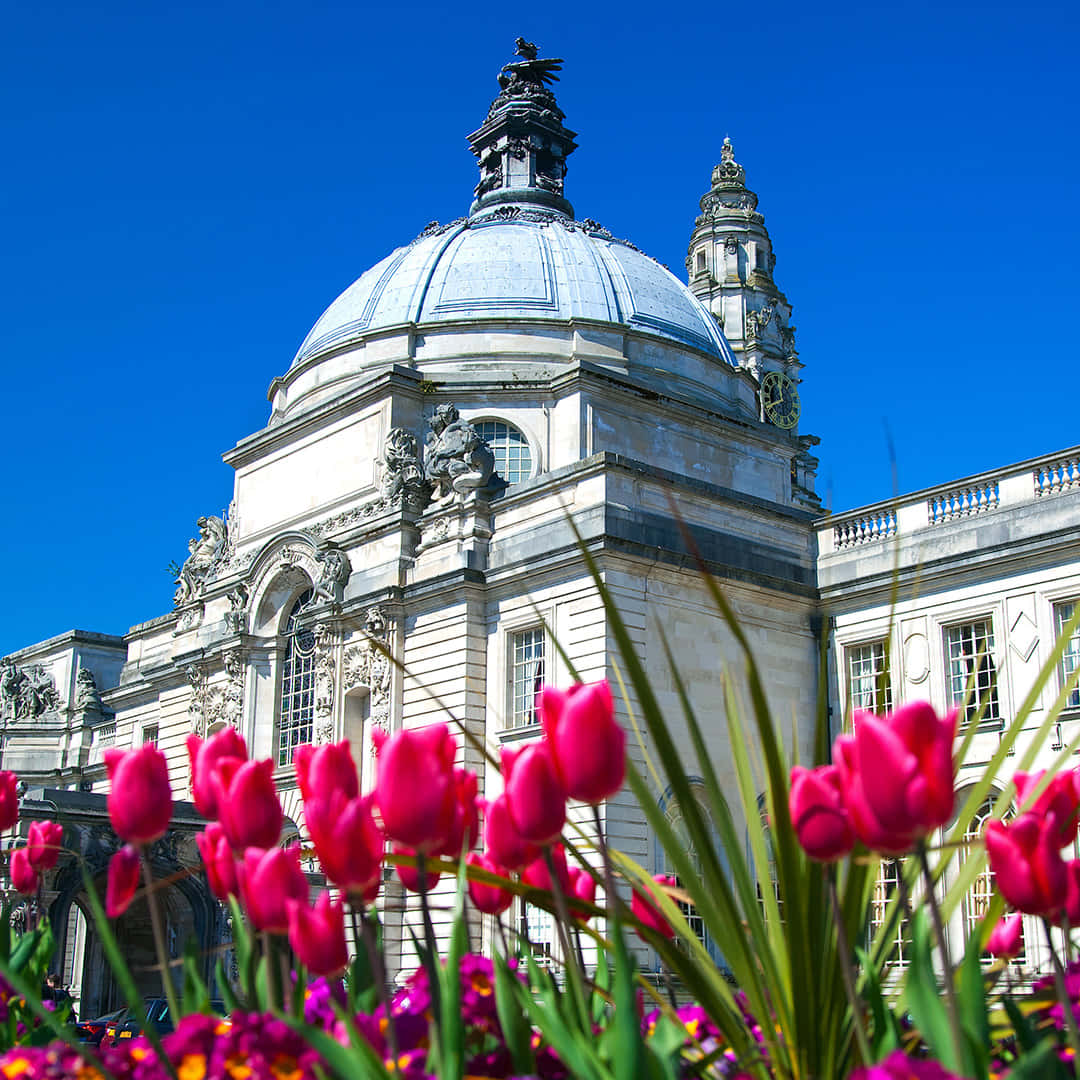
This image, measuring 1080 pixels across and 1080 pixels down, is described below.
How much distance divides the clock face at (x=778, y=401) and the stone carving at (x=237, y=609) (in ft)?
102

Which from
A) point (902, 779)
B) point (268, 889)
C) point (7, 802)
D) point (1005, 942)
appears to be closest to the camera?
point (902, 779)

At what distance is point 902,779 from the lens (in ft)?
12.4

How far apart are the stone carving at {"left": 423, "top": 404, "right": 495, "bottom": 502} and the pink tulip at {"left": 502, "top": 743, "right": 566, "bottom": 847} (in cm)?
2419

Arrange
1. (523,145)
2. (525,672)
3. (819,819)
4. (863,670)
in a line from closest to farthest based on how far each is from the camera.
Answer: (819,819) < (525,672) < (863,670) < (523,145)

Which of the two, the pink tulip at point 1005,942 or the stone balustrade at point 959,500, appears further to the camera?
the stone balustrade at point 959,500

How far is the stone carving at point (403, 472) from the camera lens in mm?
29625

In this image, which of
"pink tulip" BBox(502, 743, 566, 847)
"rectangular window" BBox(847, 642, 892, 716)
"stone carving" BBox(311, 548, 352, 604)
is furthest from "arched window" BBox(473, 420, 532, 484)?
"pink tulip" BBox(502, 743, 566, 847)

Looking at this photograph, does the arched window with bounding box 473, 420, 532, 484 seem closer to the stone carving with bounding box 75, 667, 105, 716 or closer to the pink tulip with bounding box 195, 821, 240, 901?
the stone carving with bounding box 75, 667, 105, 716

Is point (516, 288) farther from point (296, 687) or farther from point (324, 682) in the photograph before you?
point (324, 682)

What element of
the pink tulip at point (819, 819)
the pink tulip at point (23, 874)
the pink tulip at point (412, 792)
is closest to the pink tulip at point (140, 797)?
the pink tulip at point (412, 792)

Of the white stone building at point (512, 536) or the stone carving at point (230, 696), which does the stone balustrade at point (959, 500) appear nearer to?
the white stone building at point (512, 536)

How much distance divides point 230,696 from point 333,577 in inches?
204

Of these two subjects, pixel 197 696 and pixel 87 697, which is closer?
pixel 197 696

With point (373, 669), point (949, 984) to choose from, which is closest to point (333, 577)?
point (373, 669)
